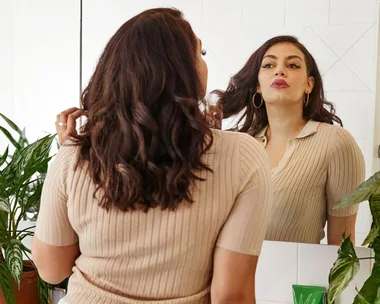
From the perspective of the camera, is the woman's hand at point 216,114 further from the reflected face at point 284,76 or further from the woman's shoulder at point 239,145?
the woman's shoulder at point 239,145

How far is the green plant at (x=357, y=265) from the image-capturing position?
1229 millimetres

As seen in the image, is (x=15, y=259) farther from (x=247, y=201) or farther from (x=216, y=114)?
(x=247, y=201)

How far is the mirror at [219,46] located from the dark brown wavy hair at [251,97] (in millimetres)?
16

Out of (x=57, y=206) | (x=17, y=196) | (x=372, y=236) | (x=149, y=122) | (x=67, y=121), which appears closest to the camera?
(x=149, y=122)

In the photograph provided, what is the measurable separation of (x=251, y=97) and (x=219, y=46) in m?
0.17

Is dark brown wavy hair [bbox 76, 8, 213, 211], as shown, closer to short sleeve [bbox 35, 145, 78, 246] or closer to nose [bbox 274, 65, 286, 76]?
short sleeve [bbox 35, 145, 78, 246]

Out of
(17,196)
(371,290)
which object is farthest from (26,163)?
(371,290)

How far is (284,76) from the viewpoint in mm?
1592

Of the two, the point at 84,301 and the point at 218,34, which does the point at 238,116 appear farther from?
the point at 84,301

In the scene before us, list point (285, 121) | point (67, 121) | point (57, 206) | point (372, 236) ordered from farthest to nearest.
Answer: point (285, 121) < point (67, 121) < point (372, 236) < point (57, 206)

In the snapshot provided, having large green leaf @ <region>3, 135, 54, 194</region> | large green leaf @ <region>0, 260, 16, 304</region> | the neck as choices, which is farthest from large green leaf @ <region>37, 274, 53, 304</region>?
the neck

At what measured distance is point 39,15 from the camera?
6.20 feet

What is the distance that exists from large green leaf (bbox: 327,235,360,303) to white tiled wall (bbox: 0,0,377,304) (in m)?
0.28

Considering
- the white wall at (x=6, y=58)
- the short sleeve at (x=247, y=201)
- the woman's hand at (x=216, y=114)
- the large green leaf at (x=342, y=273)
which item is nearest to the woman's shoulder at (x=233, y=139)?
the short sleeve at (x=247, y=201)
